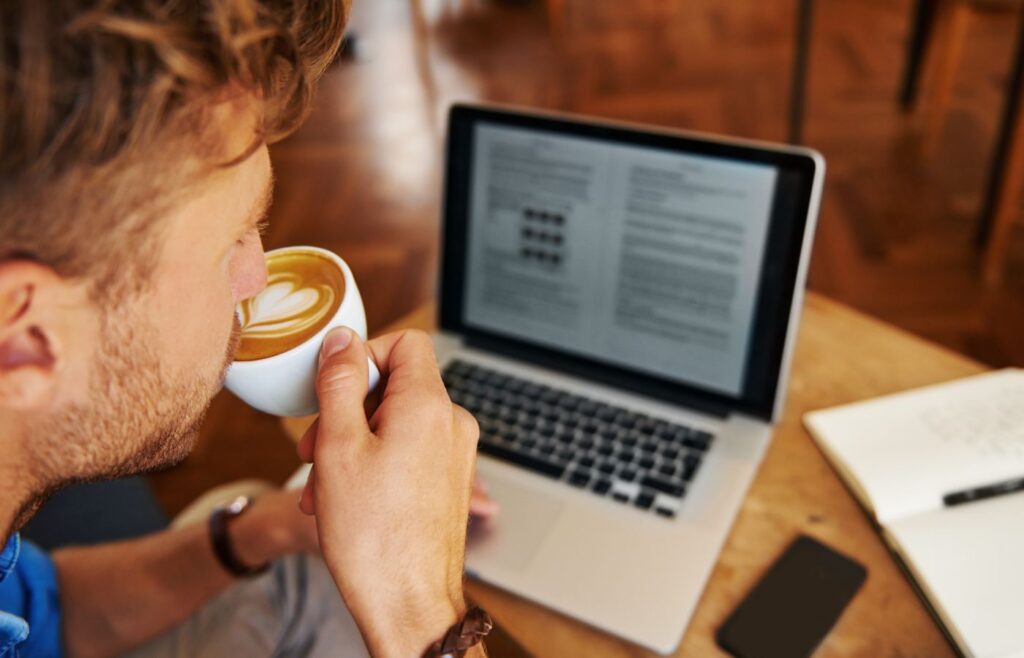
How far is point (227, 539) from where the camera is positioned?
3.01 ft

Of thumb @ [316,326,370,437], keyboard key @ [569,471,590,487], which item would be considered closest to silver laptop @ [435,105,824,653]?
keyboard key @ [569,471,590,487]

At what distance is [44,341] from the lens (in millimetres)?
519

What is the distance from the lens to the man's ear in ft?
1.61

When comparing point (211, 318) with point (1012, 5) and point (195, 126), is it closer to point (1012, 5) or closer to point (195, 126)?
point (195, 126)

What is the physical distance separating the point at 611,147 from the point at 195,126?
50cm

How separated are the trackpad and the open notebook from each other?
290 millimetres

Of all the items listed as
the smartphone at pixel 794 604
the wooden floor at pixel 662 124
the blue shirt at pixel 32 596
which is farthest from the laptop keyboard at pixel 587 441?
the wooden floor at pixel 662 124

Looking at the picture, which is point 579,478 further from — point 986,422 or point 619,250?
point 986,422

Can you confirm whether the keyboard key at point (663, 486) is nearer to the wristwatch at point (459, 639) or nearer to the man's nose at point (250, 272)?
the wristwatch at point (459, 639)

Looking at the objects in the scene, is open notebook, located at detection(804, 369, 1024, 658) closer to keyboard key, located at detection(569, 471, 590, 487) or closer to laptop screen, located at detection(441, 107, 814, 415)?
laptop screen, located at detection(441, 107, 814, 415)

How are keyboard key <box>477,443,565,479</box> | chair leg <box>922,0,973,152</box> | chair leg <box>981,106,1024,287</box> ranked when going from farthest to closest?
chair leg <box>922,0,973,152</box> → chair leg <box>981,106,1024,287</box> → keyboard key <box>477,443,565,479</box>

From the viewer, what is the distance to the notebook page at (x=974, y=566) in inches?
26.4

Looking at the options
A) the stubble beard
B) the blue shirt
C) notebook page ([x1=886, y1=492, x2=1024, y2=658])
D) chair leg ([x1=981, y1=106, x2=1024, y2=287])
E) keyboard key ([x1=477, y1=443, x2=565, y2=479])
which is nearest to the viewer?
the stubble beard

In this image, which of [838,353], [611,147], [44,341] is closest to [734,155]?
[611,147]
